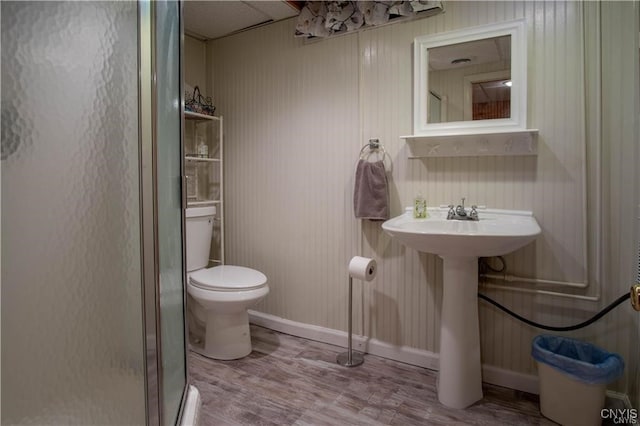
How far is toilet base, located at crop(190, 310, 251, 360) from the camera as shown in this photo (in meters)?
2.19

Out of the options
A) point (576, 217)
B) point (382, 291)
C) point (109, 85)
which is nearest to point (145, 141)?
point (109, 85)

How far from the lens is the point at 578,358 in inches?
66.4

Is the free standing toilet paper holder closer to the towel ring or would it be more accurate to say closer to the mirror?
the towel ring

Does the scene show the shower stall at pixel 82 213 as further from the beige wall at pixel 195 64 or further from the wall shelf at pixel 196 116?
the beige wall at pixel 195 64

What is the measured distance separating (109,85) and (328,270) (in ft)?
6.04

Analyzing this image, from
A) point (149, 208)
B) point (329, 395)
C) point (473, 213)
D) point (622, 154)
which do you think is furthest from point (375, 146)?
point (149, 208)

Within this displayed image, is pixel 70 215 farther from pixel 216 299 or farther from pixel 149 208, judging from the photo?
pixel 216 299

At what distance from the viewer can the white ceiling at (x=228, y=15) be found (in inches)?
91.4

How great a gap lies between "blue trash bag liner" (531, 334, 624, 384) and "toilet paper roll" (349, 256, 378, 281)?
0.83 m

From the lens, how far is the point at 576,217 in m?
1.74

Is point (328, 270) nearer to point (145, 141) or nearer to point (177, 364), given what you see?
point (177, 364)

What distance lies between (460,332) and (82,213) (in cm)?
157

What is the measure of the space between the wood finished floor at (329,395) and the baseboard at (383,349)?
37 millimetres

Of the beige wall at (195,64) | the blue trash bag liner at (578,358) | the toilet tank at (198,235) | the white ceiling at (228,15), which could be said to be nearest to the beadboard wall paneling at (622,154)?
the blue trash bag liner at (578,358)
